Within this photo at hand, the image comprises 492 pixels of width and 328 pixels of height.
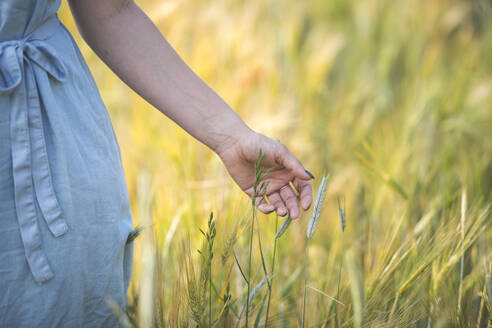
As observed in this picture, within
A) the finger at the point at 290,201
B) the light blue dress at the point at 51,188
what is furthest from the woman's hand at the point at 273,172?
the light blue dress at the point at 51,188

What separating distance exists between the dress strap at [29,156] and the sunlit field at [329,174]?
111mm

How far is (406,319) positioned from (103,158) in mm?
501

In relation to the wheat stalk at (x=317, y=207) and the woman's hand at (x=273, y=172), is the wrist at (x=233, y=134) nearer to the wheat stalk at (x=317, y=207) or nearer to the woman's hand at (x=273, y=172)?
the woman's hand at (x=273, y=172)

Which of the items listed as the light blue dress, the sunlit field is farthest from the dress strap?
the sunlit field

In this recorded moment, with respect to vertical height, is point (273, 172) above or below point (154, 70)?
below

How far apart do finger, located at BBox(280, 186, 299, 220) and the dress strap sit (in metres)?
0.30

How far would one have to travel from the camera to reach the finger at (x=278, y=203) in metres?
0.66

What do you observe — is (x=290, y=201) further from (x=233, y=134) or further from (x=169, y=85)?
(x=169, y=85)

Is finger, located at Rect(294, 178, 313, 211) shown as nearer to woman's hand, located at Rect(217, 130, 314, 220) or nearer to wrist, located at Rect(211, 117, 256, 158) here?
woman's hand, located at Rect(217, 130, 314, 220)

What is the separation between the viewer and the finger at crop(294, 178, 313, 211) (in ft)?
2.12

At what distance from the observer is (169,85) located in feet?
2.13

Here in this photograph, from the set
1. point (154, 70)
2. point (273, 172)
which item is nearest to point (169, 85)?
point (154, 70)

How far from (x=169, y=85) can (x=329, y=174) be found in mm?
272

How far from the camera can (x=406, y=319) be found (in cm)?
69
